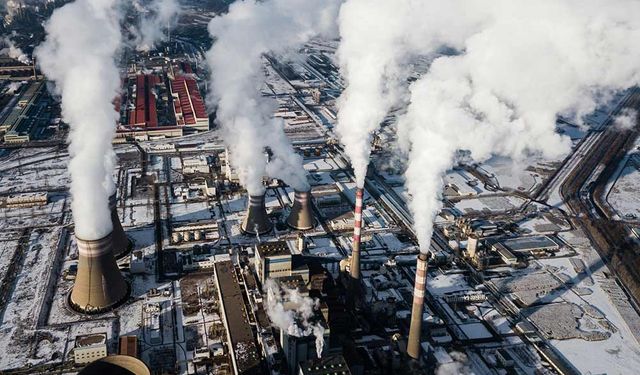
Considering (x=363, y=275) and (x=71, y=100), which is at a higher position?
(x=71, y=100)

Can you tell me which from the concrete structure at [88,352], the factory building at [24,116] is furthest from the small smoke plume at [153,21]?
the concrete structure at [88,352]

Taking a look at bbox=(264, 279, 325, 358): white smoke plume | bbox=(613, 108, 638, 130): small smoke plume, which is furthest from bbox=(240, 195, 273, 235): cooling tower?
bbox=(613, 108, 638, 130): small smoke plume

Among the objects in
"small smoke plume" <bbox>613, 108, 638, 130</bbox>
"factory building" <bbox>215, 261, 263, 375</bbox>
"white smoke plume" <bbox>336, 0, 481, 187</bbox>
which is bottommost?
"small smoke plume" <bbox>613, 108, 638, 130</bbox>

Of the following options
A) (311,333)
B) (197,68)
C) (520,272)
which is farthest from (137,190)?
(197,68)

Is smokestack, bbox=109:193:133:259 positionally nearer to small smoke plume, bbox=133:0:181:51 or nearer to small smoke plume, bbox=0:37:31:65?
small smoke plume, bbox=0:37:31:65

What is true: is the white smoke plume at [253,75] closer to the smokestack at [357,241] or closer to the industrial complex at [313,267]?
the industrial complex at [313,267]

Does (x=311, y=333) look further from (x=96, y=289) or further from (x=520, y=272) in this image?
(x=520, y=272)

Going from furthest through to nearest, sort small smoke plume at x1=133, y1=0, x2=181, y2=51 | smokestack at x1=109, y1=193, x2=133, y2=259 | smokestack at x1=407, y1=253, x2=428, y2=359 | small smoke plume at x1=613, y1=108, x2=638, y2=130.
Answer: small smoke plume at x1=133, y1=0, x2=181, y2=51 < small smoke plume at x1=613, y1=108, x2=638, y2=130 < smokestack at x1=109, y1=193, x2=133, y2=259 < smokestack at x1=407, y1=253, x2=428, y2=359
